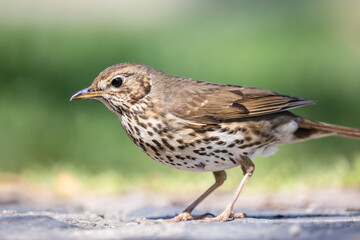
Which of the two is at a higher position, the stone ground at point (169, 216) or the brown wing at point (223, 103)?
the brown wing at point (223, 103)

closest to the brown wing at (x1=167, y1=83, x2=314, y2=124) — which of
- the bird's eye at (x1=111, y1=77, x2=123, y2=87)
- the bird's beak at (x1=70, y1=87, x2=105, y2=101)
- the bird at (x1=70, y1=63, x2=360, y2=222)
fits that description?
the bird at (x1=70, y1=63, x2=360, y2=222)

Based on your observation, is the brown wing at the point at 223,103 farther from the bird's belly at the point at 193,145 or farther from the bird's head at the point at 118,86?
the bird's head at the point at 118,86

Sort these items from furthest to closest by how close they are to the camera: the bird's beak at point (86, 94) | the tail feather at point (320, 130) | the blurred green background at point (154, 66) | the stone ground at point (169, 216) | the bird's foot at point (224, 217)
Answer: the blurred green background at point (154, 66) → the tail feather at point (320, 130) → the bird's beak at point (86, 94) → the bird's foot at point (224, 217) → the stone ground at point (169, 216)

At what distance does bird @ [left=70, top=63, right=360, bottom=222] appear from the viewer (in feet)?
16.8

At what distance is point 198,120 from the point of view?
5238 millimetres

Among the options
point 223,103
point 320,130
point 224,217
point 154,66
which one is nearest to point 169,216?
point 224,217

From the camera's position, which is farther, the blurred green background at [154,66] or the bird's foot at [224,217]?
the blurred green background at [154,66]

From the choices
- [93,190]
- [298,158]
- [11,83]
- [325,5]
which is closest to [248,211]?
[93,190]

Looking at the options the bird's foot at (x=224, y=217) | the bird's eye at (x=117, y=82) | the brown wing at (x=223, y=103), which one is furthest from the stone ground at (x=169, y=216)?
the bird's eye at (x=117, y=82)

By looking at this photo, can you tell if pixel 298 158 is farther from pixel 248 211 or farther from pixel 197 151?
pixel 197 151

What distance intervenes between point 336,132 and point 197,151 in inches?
60.5

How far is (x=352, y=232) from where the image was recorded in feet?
12.6

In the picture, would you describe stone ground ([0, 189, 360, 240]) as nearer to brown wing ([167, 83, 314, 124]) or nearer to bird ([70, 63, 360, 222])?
bird ([70, 63, 360, 222])

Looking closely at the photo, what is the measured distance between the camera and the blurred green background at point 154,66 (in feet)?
27.3
